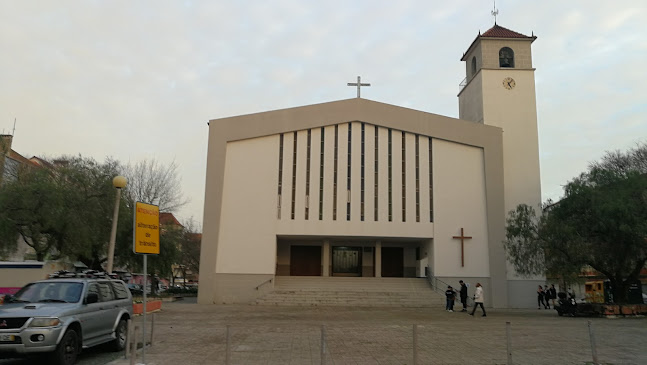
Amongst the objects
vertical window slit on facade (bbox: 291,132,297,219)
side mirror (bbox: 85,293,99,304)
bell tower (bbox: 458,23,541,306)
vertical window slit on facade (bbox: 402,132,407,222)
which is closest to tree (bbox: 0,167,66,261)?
vertical window slit on facade (bbox: 291,132,297,219)

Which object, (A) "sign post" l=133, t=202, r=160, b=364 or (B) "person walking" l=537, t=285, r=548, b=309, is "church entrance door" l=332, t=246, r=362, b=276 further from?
(A) "sign post" l=133, t=202, r=160, b=364

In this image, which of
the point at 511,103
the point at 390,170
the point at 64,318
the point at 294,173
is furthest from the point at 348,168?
the point at 64,318

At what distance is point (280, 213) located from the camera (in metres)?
35.1

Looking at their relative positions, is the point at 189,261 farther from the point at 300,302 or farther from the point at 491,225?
the point at 491,225

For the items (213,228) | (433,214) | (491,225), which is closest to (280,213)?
(213,228)

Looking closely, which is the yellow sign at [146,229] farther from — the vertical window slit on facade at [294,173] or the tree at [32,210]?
the vertical window slit on facade at [294,173]

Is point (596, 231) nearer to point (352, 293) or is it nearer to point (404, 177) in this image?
point (404, 177)

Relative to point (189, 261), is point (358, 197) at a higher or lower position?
higher

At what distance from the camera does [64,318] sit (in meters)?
9.84

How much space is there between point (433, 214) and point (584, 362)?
25038mm

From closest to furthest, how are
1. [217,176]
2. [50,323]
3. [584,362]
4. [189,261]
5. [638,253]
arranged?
[50,323]
[584,362]
[638,253]
[217,176]
[189,261]

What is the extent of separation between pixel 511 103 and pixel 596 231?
1667 centimetres

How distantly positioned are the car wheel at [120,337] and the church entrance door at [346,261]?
29.0m

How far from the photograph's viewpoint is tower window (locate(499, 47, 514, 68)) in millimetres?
40031
